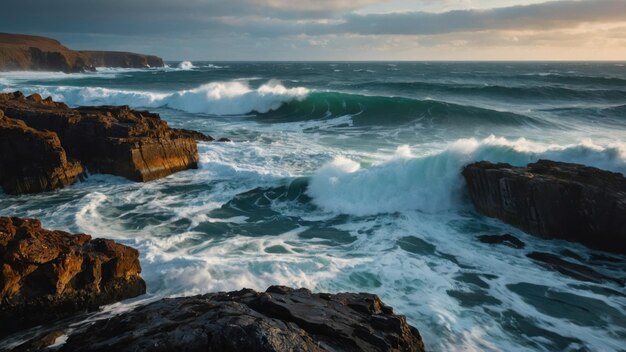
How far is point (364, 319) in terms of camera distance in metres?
4.54

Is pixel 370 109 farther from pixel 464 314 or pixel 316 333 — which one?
pixel 316 333

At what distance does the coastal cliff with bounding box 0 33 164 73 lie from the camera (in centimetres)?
7019

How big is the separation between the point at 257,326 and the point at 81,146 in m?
11.1

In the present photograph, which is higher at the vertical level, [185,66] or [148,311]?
[185,66]

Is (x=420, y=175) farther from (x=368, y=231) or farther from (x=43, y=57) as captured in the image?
(x=43, y=57)

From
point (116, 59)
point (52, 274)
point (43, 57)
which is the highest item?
point (43, 57)

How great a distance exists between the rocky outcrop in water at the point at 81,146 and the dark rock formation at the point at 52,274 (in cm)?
612

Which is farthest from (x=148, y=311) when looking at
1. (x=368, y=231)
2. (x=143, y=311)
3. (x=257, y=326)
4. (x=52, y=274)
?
(x=368, y=231)

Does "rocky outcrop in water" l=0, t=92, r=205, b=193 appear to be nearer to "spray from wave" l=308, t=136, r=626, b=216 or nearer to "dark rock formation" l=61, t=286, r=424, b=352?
"spray from wave" l=308, t=136, r=626, b=216

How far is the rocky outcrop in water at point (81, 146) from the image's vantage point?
36.6 ft

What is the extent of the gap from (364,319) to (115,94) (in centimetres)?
3324

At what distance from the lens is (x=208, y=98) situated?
29.5 metres

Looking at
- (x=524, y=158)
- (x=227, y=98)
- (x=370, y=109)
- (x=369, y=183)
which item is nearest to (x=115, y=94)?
(x=227, y=98)

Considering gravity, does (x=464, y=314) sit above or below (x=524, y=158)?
below
